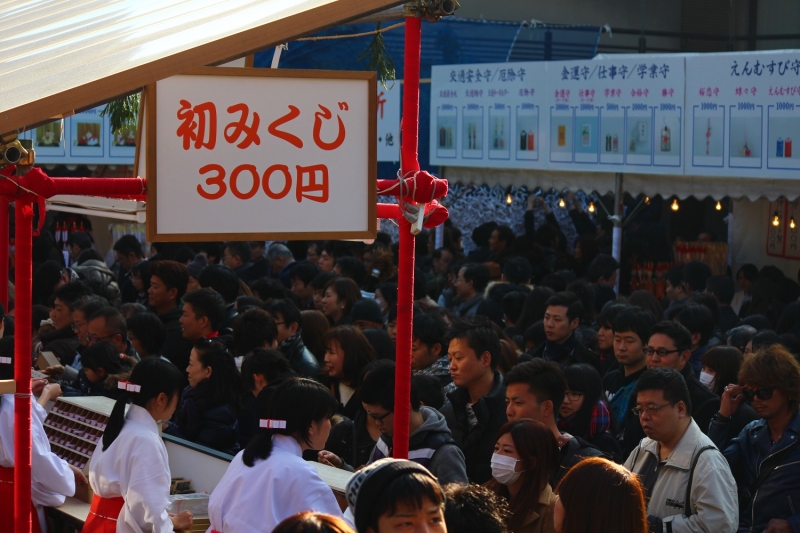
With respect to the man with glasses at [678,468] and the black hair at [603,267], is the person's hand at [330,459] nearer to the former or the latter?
the man with glasses at [678,468]

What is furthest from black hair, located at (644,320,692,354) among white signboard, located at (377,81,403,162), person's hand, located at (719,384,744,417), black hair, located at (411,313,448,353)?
white signboard, located at (377,81,403,162)

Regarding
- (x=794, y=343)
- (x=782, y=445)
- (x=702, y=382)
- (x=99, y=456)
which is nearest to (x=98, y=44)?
(x=99, y=456)

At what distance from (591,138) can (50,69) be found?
796 centimetres

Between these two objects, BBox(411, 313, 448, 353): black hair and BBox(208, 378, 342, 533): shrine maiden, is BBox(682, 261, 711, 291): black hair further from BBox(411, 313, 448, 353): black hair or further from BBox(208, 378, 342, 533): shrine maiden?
BBox(208, 378, 342, 533): shrine maiden

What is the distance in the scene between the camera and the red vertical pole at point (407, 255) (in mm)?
3062

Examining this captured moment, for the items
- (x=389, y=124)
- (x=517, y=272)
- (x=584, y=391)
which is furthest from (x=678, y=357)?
(x=389, y=124)

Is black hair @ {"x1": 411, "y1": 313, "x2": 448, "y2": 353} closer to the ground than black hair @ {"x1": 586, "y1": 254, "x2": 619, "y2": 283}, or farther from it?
closer to the ground

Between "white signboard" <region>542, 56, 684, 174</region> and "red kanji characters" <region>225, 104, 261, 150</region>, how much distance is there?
23.6 feet

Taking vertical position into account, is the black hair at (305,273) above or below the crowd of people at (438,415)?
above

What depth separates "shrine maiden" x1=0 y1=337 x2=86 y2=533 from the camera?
4.32 metres

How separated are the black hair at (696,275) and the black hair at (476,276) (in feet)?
6.27

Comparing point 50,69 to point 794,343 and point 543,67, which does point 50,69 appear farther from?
point 543,67

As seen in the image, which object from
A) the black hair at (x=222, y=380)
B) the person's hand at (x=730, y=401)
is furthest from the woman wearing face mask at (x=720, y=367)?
the black hair at (x=222, y=380)

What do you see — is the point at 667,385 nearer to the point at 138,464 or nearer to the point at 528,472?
the point at 528,472
